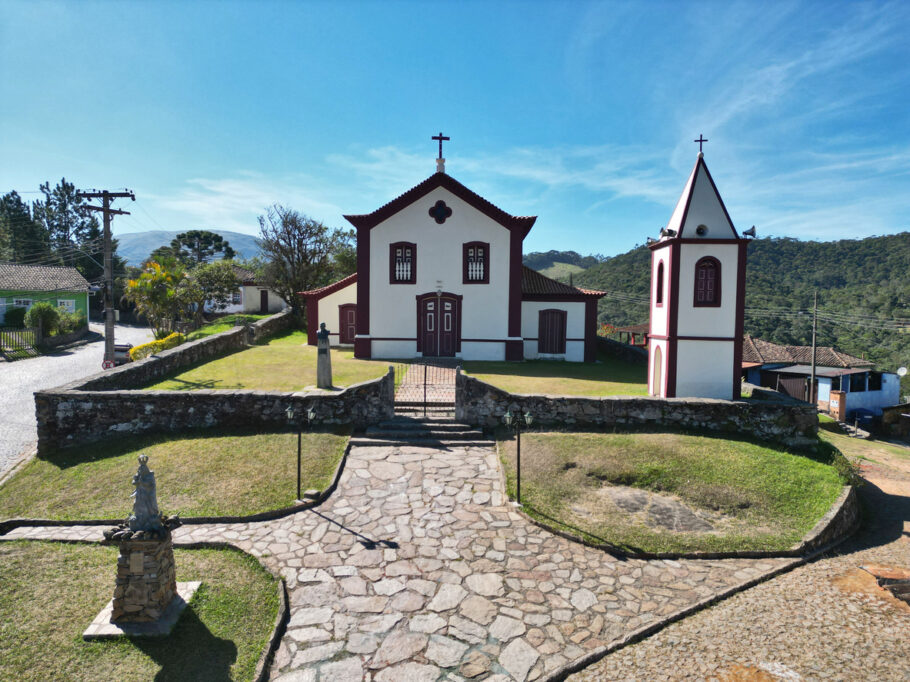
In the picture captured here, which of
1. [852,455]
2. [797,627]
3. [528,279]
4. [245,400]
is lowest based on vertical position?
[852,455]

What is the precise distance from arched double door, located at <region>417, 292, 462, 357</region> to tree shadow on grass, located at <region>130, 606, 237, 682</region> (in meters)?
16.3

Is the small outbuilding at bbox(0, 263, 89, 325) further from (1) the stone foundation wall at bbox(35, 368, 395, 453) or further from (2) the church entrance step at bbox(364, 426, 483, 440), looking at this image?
(2) the church entrance step at bbox(364, 426, 483, 440)

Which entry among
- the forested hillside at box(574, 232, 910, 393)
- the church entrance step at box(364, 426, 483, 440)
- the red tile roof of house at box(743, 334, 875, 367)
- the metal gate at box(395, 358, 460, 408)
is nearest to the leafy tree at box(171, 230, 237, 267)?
the forested hillside at box(574, 232, 910, 393)

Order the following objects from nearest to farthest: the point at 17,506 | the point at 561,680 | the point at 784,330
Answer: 1. the point at 561,680
2. the point at 17,506
3. the point at 784,330

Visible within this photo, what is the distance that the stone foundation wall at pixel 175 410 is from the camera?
38.7 ft

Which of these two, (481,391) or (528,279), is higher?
(528,279)

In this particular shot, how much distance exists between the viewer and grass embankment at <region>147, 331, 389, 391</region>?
1574cm

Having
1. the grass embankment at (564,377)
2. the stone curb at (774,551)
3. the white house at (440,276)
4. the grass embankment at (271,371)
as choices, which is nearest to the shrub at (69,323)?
the grass embankment at (271,371)

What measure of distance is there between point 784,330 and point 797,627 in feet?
164

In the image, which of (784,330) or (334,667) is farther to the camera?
(784,330)

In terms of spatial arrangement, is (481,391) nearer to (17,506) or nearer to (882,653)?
(882,653)

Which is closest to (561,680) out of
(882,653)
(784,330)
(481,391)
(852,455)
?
(882,653)

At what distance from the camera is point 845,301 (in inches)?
2062

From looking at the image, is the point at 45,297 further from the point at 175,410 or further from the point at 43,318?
the point at 175,410
